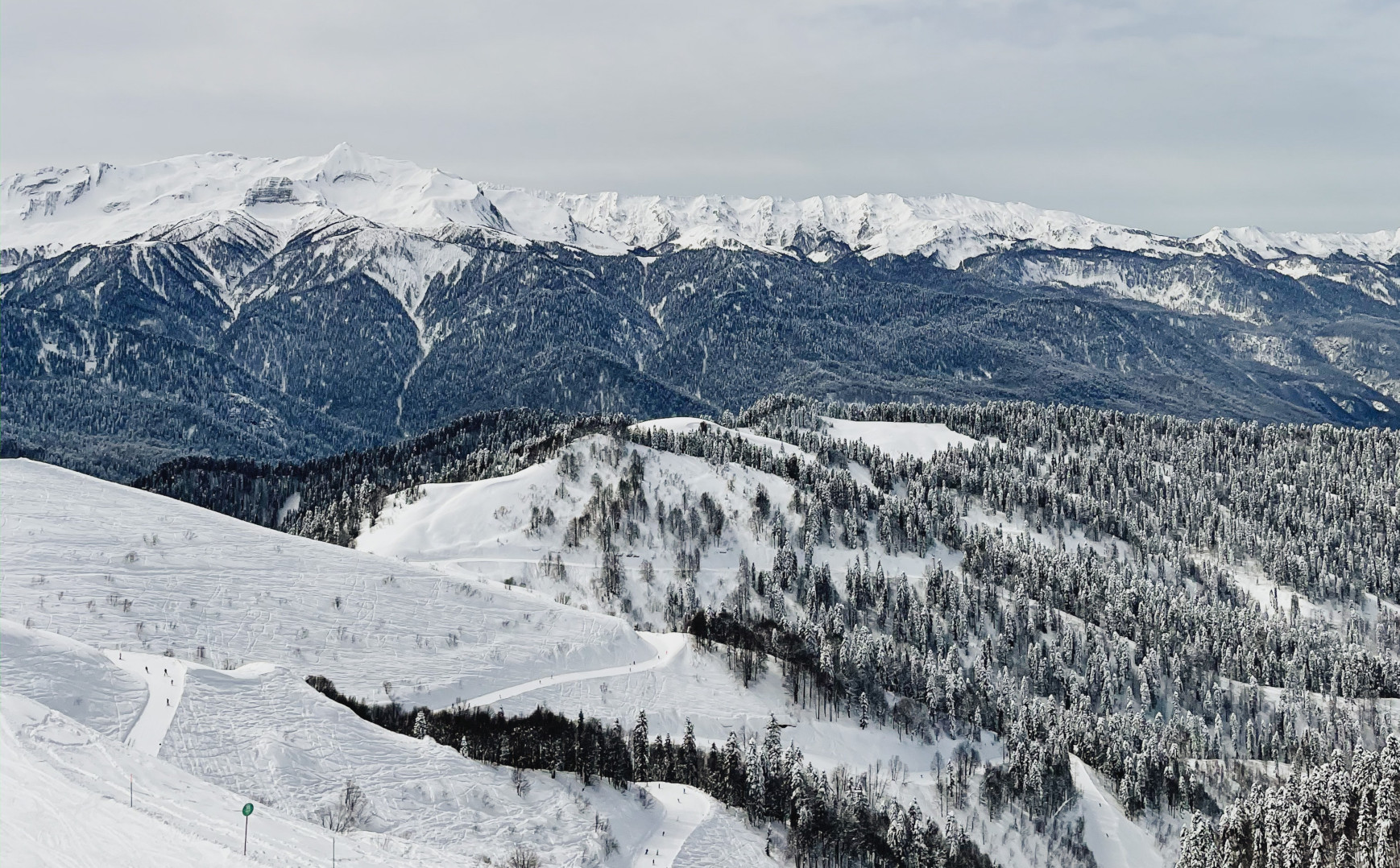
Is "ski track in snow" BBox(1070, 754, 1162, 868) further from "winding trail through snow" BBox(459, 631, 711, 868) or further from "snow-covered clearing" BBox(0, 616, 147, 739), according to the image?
"snow-covered clearing" BBox(0, 616, 147, 739)

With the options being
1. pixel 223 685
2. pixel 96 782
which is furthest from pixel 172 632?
pixel 96 782

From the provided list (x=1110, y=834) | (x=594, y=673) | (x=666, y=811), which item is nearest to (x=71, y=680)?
(x=666, y=811)

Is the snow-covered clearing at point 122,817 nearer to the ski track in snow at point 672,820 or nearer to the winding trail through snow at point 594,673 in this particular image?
the ski track in snow at point 672,820

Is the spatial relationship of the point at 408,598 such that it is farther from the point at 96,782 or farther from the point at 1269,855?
the point at 1269,855

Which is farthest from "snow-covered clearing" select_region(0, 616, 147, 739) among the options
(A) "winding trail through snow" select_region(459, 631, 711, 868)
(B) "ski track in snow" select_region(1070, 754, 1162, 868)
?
(B) "ski track in snow" select_region(1070, 754, 1162, 868)

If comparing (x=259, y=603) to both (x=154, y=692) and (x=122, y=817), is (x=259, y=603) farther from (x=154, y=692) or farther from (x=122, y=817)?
(x=122, y=817)

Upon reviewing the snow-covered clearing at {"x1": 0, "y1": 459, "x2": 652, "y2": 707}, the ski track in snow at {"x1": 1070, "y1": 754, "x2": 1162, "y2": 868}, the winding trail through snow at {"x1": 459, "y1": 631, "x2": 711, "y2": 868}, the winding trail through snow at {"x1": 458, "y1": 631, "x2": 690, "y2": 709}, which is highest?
the snow-covered clearing at {"x1": 0, "y1": 459, "x2": 652, "y2": 707}

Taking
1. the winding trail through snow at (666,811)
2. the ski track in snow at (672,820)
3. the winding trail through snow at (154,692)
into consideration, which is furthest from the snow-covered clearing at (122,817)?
the winding trail through snow at (666,811)
